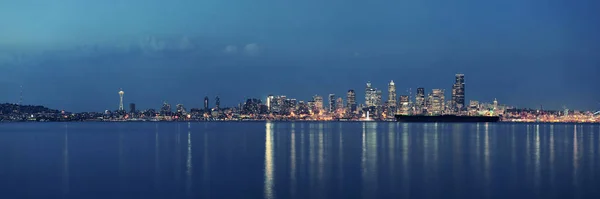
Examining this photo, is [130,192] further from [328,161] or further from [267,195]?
[328,161]

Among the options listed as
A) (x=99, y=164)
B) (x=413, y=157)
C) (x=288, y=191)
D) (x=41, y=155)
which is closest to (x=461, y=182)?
(x=288, y=191)

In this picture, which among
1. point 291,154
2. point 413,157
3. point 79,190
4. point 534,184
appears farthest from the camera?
point 291,154

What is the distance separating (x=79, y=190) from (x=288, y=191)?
1109cm

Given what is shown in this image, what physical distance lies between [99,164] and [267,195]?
72.6 feet

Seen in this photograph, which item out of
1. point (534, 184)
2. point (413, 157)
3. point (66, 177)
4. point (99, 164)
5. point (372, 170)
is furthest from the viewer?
point (413, 157)

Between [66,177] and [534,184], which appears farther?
[66,177]

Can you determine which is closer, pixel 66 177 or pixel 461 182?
pixel 461 182

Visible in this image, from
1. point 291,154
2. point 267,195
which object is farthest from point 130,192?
point 291,154

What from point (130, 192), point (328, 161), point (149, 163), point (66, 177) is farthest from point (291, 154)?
point (130, 192)

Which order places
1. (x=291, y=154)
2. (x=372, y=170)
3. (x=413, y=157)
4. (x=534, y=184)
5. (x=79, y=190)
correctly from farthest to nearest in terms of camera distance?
(x=291, y=154) < (x=413, y=157) < (x=372, y=170) < (x=534, y=184) < (x=79, y=190)

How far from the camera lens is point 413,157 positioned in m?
53.2

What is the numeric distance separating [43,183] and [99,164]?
38.1 feet

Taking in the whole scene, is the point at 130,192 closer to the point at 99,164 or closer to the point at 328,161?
the point at 99,164

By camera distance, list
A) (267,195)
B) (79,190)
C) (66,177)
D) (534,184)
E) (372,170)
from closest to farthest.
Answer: (267,195) → (79,190) → (534,184) → (66,177) → (372,170)
